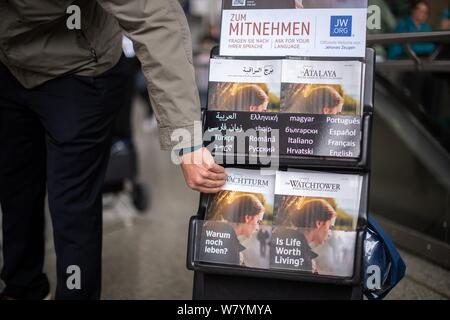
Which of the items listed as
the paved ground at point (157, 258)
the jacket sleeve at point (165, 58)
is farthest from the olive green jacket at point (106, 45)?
the paved ground at point (157, 258)

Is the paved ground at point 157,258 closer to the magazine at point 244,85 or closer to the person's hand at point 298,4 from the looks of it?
the magazine at point 244,85

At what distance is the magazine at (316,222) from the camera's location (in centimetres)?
139

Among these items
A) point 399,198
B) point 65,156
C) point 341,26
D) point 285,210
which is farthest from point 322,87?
point 399,198

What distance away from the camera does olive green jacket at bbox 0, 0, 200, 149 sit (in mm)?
1365

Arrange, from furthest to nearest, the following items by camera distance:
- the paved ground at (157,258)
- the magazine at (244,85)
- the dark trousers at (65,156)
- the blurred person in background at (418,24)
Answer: the blurred person in background at (418,24) → the paved ground at (157,258) → the dark trousers at (65,156) → the magazine at (244,85)

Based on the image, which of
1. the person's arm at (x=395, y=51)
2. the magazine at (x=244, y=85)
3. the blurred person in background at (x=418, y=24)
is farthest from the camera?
the person's arm at (x=395, y=51)

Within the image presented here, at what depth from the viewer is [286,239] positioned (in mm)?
1414

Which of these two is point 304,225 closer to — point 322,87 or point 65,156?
point 322,87

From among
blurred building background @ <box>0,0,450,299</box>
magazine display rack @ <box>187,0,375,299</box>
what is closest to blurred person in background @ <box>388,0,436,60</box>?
blurred building background @ <box>0,0,450,299</box>

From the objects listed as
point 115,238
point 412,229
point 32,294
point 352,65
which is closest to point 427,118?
point 412,229

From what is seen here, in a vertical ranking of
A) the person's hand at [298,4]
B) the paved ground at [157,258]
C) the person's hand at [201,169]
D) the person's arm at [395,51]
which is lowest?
the paved ground at [157,258]

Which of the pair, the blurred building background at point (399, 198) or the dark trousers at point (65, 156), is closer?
the dark trousers at point (65, 156)

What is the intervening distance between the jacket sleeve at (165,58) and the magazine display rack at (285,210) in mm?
118
